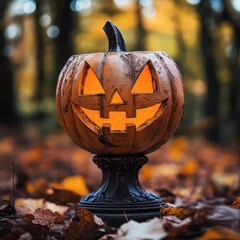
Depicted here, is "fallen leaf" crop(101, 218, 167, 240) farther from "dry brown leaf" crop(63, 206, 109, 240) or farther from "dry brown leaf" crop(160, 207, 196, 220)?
"dry brown leaf" crop(160, 207, 196, 220)

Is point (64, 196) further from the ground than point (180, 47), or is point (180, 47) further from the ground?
point (180, 47)

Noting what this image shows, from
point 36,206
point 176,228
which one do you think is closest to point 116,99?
point 36,206

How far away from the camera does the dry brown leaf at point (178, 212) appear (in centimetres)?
388

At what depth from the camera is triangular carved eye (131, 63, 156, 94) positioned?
4.43 m

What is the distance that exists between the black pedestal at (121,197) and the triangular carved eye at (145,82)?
411 mm

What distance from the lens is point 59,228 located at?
13.1 feet

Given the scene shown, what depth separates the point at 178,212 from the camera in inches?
154

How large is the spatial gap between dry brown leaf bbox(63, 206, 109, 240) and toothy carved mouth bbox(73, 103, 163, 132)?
819mm

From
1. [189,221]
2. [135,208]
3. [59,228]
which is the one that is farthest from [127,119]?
[189,221]

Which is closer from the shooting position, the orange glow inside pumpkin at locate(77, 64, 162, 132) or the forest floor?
the forest floor

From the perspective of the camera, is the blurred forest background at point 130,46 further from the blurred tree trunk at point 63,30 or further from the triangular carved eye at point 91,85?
the triangular carved eye at point 91,85

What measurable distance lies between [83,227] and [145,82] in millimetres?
1131

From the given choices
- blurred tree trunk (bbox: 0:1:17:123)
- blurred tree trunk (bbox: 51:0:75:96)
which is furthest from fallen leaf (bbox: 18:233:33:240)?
blurred tree trunk (bbox: 0:1:17:123)

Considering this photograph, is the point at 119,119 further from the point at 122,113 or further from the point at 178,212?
the point at 178,212
